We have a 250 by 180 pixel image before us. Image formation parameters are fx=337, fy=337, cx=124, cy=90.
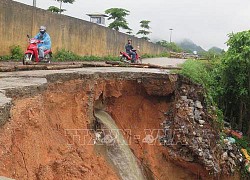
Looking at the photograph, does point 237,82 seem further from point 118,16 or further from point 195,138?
point 118,16

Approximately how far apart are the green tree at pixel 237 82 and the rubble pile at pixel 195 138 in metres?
2.55

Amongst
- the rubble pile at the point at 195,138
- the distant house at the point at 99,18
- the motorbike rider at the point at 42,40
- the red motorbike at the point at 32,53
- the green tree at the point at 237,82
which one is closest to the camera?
the rubble pile at the point at 195,138

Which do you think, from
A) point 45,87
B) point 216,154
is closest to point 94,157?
point 45,87

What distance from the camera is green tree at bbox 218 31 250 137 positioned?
1142 cm

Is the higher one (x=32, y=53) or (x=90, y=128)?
(x=32, y=53)

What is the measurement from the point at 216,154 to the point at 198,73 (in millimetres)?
2653

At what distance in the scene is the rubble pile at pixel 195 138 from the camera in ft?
30.0

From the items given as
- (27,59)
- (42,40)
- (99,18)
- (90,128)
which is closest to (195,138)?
(90,128)

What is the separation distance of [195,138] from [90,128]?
119 inches

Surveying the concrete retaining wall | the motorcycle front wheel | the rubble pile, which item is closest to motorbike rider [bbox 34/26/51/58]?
the motorcycle front wheel

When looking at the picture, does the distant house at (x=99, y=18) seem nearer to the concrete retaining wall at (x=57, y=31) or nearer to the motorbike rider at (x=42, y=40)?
the concrete retaining wall at (x=57, y=31)

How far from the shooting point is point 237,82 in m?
12.0

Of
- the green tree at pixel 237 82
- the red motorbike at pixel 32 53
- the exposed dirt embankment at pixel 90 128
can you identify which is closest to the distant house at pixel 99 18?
the green tree at pixel 237 82

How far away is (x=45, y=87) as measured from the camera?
19.7ft
